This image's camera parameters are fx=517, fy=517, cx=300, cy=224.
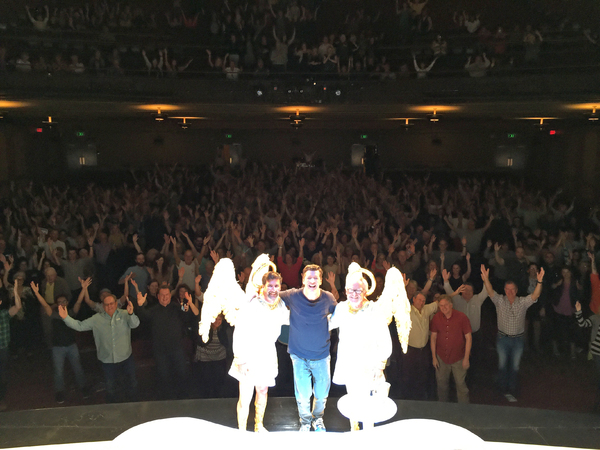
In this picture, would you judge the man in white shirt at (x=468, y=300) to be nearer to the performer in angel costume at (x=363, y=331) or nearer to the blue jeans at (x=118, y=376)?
the performer in angel costume at (x=363, y=331)

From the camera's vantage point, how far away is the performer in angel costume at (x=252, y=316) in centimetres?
444

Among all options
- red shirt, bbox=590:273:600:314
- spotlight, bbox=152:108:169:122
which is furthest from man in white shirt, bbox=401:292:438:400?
spotlight, bbox=152:108:169:122

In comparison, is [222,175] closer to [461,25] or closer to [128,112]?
[128,112]

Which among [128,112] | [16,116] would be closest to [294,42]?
[128,112]

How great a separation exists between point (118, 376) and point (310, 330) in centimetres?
274

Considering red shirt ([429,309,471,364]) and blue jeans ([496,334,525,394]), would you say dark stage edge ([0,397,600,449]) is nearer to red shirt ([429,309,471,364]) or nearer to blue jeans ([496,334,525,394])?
red shirt ([429,309,471,364])

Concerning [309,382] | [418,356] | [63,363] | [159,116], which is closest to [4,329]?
[63,363]

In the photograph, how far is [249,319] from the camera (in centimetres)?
445

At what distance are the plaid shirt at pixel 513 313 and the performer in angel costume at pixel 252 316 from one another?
9.74 ft

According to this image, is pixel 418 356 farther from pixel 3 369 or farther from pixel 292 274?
pixel 3 369

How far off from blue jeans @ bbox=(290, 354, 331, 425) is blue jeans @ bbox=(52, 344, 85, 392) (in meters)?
3.11

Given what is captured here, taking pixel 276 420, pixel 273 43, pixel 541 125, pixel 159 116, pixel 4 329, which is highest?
pixel 273 43

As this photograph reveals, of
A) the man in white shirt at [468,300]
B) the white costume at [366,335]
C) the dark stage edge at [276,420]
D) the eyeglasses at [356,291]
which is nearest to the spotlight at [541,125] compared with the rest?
the man in white shirt at [468,300]

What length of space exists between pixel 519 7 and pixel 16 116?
1590cm
